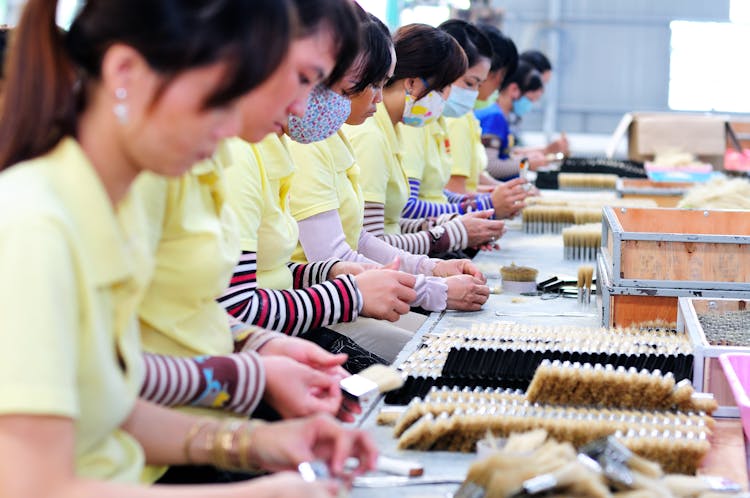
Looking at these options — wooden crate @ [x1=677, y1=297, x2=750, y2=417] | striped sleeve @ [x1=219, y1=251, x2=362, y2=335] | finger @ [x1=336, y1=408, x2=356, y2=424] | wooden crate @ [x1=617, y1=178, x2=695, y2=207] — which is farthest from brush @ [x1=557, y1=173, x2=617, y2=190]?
finger @ [x1=336, y1=408, x2=356, y2=424]

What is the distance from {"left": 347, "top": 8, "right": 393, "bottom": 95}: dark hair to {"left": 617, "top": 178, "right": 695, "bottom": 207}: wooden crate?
2830 mm

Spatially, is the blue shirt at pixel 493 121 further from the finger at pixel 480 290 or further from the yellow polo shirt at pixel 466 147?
the finger at pixel 480 290

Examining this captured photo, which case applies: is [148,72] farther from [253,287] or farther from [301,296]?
[301,296]

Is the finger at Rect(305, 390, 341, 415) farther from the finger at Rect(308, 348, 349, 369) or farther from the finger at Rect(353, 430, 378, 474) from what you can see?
the finger at Rect(353, 430, 378, 474)

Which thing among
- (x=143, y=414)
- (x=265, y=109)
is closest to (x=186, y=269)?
(x=143, y=414)

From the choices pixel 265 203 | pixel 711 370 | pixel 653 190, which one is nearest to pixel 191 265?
pixel 265 203

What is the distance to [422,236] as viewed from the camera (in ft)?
13.1

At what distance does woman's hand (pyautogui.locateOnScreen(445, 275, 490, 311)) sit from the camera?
10.0 ft

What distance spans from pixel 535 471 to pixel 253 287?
1.12m

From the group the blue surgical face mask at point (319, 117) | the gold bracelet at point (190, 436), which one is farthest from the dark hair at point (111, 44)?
the blue surgical face mask at point (319, 117)

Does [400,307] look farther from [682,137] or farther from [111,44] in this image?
[682,137]

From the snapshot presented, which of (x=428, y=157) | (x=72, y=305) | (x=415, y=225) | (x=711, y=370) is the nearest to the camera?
(x=72, y=305)

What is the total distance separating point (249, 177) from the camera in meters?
2.36

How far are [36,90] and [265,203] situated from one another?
1190mm
